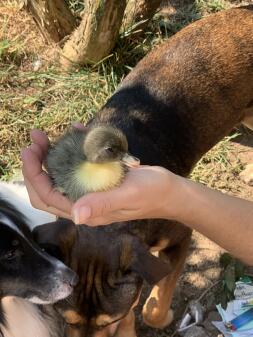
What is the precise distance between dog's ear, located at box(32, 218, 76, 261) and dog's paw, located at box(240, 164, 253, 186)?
2.00 m

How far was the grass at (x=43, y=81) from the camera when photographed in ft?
14.6

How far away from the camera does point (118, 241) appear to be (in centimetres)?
246

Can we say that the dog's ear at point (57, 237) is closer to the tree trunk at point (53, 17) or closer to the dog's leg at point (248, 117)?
the dog's leg at point (248, 117)

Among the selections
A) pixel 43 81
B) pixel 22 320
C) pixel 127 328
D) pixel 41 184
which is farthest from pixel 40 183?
pixel 43 81

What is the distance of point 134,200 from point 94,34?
2.58 metres

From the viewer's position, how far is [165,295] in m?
3.26

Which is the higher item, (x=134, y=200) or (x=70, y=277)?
(x=134, y=200)

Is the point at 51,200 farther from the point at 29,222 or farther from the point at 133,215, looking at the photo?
the point at 29,222

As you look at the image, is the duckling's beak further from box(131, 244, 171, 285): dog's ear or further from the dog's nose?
the dog's nose

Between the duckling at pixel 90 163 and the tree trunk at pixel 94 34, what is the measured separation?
2.20 m

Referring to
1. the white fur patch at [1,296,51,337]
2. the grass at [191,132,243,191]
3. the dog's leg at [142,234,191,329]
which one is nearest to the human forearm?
the dog's leg at [142,234,191,329]

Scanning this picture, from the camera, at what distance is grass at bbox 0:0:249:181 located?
445 cm

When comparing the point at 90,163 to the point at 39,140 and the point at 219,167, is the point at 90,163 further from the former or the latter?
the point at 219,167

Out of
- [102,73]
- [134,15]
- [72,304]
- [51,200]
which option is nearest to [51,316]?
[72,304]
